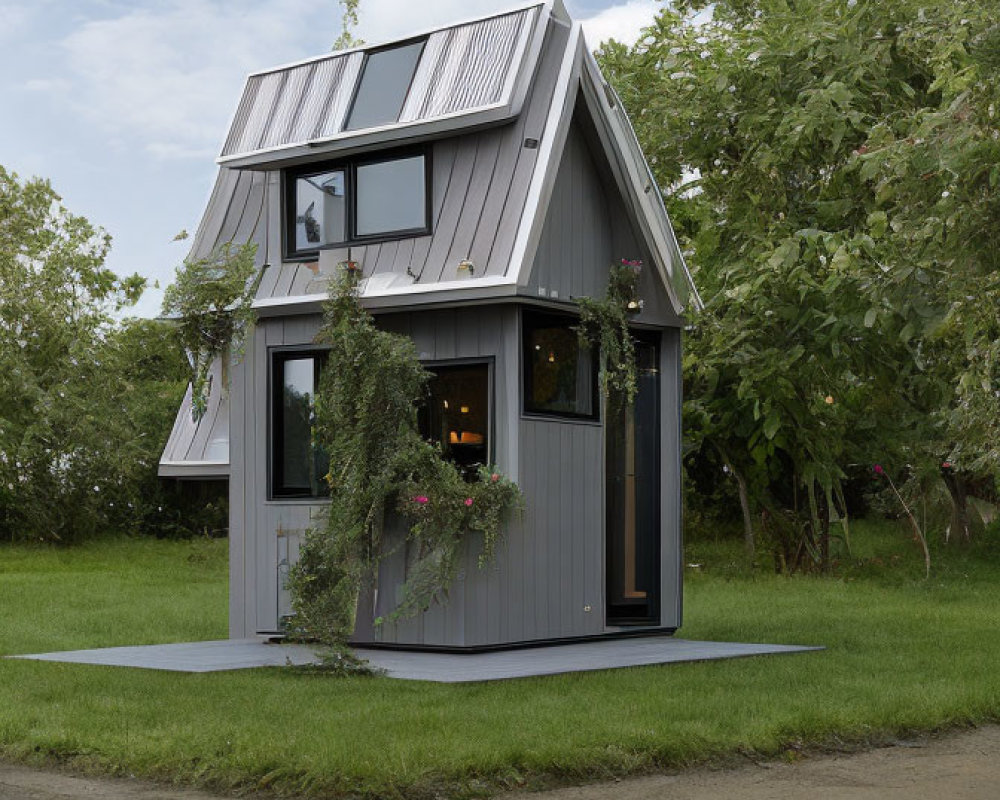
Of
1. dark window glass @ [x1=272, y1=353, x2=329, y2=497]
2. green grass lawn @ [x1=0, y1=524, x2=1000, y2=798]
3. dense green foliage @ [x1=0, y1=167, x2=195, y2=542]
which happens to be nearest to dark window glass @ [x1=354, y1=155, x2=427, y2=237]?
dark window glass @ [x1=272, y1=353, x2=329, y2=497]

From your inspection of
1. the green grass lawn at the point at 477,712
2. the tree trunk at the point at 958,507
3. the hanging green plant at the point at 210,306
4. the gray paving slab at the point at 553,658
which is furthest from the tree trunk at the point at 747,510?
the hanging green plant at the point at 210,306

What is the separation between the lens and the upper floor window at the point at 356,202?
42.5 feet

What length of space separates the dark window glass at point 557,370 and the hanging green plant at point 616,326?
0.45ft

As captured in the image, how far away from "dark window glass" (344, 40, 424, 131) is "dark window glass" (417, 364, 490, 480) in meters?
2.25

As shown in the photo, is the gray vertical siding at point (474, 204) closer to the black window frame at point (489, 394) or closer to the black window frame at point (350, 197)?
the black window frame at point (350, 197)

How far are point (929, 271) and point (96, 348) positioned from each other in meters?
24.2

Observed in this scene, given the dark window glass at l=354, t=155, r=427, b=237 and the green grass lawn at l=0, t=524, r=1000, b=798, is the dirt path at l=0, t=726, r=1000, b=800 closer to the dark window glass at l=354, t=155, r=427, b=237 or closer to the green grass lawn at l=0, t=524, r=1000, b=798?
the green grass lawn at l=0, t=524, r=1000, b=798

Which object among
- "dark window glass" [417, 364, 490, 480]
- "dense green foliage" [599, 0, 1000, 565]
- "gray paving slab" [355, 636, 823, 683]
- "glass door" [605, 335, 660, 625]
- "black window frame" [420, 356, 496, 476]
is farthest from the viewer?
"glass door" [605, 335, 660, 625]

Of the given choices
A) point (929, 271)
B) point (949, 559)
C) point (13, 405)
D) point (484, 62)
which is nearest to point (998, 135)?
point (929, 271)

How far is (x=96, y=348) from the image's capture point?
3142 centimetres

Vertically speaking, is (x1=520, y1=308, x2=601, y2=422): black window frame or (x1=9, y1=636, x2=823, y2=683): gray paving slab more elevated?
(x1=520, y1=308, x2=601, y2=422): black window frame

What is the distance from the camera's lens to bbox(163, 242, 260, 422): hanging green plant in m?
13.1

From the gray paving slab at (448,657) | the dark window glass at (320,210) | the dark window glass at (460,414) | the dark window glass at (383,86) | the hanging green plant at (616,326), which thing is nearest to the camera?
the gray paving slab at (448,657)

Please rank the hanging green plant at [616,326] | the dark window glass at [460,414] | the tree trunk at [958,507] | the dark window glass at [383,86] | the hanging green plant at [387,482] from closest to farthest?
the hanging green plant at [387,482] → the dark window glass at [460,414] → the hanging green plant at [616,326] → the dark window glass at [383,86] → the tree trunk at [958,507]
